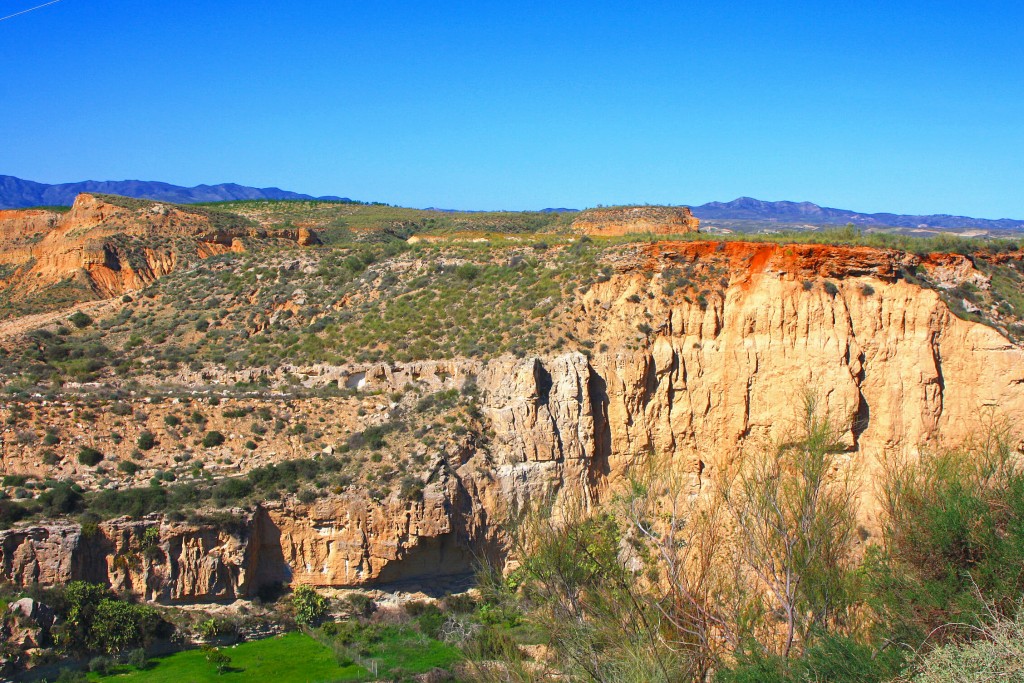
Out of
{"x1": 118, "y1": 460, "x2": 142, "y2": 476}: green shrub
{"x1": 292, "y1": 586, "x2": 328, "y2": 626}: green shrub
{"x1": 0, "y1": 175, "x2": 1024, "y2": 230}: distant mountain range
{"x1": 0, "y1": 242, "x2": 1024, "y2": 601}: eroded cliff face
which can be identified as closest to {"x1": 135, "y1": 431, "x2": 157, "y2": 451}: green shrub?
{"x1": 118, "y1": 460, "x2": 142, "y2": 476}: green shrub

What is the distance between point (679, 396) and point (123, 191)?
118699 mm

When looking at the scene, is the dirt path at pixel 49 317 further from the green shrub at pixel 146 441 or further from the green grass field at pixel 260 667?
the green grass field at pixel 260 667

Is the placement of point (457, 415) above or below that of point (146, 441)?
above

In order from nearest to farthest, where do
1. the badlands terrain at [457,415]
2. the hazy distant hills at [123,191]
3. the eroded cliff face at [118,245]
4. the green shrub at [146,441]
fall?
the badlands terrain at [457,415] < the green shrub at [146,441] < the eroded cliff face at [118,245] < the hazy distant hills at [123,191]

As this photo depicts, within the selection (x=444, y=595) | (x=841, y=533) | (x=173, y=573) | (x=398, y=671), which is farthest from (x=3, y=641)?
(x=841, y=533)

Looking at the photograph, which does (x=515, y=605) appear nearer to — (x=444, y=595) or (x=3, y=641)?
(x=444, y=595)

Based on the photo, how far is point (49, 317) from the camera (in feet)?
126

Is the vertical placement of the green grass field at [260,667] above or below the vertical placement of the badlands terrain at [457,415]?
below

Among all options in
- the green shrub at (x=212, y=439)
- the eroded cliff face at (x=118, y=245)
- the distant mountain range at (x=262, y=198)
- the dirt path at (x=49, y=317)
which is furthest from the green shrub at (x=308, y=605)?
the distant mountain range at (x=262, y=198)

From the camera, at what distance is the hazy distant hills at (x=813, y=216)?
90.2m

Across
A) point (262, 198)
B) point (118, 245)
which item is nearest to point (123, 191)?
point (262, 198)

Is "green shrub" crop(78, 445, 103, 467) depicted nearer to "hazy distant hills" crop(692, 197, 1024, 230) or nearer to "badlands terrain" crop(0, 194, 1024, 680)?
"badlands terrain" crop(0, 194, 1024, 680)

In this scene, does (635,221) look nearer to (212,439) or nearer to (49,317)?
(212,439)

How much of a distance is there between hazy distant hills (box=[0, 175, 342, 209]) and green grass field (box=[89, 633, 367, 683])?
4234 inches
